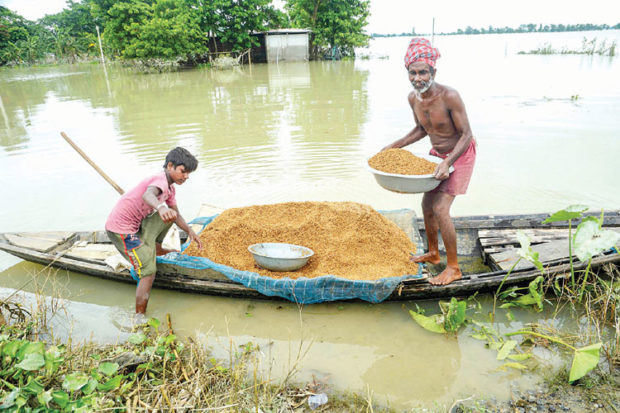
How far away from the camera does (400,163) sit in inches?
105

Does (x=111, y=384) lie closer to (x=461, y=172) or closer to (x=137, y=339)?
(x=137, y=339)

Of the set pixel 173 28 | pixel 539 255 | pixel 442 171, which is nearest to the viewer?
pixel 442 171

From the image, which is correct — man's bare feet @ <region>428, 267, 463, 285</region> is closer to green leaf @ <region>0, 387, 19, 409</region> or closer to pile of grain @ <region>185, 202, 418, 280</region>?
pile of grain @ <region>185, 202, 418, 280</region>

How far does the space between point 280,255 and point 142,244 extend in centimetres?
101

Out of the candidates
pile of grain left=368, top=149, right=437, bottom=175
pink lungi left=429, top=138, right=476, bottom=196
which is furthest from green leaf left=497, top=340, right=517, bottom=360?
pile of grain left=368, top=149, right=437, bottom=175

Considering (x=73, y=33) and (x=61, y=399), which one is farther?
(x=73, y=33)

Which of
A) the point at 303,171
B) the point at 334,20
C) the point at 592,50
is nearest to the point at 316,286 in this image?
the point at 303,171

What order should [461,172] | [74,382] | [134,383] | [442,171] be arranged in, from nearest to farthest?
[74,382]
[134,383]
[442,171]
[461,172]

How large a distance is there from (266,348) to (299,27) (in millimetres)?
27307

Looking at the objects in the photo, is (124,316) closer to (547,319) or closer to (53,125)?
(547,319)

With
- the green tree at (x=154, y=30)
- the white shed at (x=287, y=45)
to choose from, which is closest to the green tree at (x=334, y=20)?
the white shed at (x=287, y=45)

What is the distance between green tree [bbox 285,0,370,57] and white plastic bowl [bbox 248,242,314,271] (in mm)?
24563

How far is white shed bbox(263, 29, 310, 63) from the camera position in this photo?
24094 millimetres

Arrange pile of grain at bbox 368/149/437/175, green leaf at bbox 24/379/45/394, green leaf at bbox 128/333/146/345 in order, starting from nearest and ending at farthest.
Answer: green leaf at bbox 24/379/45/394 < green leaf at bbox 128/333/146/345 < pile of grain at bbox 368/149/437/175
